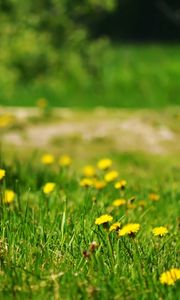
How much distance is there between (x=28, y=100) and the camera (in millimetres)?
13117

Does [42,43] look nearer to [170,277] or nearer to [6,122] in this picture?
[6,122]

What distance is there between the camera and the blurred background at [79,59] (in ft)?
26.4

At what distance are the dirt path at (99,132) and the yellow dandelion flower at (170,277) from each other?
536 cm

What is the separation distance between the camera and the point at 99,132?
8359 millimetres

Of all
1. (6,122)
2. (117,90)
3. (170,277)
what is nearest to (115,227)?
(170,277)

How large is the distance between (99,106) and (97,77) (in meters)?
3.85

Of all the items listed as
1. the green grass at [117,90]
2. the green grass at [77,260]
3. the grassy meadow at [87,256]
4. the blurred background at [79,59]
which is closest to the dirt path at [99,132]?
the blurred background at [79,59]

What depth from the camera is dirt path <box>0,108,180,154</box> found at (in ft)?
26.3

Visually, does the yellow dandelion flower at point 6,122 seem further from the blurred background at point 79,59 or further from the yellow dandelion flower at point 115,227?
the yellow dandelion flower at point 115,227

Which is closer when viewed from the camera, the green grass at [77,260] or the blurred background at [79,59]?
the green grass at [77,260]

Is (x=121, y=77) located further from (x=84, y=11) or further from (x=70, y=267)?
(x=70, y=267)

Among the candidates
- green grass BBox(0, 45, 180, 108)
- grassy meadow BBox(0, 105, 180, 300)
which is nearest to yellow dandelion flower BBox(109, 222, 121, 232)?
grassy meadow BBox(0, 105, 180, 300)

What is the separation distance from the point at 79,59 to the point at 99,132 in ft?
3.13

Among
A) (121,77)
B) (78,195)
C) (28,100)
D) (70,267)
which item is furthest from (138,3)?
(70,267)
